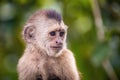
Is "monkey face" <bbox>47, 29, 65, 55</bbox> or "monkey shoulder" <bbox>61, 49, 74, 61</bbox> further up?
"monkey face" <bbox>47, 29, 65, 55</bbox>

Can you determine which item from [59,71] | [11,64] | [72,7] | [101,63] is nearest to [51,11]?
[59,71]

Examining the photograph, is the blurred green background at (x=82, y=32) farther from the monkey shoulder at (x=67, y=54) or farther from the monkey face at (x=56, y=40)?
the monkey shoulder at (x=67, y=54)

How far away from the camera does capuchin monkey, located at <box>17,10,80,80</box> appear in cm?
195

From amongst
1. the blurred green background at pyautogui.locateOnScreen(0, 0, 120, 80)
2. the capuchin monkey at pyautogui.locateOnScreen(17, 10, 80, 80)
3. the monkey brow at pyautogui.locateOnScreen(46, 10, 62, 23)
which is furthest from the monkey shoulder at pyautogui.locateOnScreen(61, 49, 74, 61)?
the blurred green background at pyautogui.locateOnScreen(0, 0, 120, 80)

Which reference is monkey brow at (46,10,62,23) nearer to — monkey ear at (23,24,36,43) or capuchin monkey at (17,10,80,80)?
capuchin monkey at (17,10,80,80)

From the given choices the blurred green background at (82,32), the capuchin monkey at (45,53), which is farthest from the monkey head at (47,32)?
the blurred green background at (82,32)

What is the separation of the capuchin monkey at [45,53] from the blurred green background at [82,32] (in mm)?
1719

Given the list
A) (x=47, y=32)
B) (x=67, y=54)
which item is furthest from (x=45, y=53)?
(x=47, y=32)

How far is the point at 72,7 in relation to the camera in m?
4.62

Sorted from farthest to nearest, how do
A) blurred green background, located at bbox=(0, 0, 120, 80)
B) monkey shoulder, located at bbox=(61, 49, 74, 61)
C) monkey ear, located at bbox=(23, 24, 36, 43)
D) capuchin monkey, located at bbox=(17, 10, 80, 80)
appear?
blurred green background, located at bbox=(0, 0, 120, 80), monkey ear, located at bbox=(23, 24, 36, 43), monkey shoulder, located at bbox=(61, 49, 74, 61), capuchin monkey, located at bbox=(17, 10, 80, 80)

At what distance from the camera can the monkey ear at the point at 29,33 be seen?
217cm

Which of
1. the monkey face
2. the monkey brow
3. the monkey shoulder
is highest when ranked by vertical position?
the monkey brow

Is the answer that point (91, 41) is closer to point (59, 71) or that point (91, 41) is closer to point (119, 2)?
point (119, 2)

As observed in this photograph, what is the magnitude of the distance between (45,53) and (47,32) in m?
0.37
